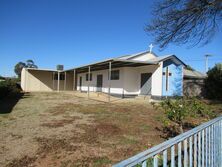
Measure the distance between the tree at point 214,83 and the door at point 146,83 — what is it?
604 cm

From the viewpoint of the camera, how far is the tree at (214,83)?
62.1ft

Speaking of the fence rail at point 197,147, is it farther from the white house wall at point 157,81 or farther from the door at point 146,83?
the door at point 146,83

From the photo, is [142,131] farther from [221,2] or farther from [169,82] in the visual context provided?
[169,82]

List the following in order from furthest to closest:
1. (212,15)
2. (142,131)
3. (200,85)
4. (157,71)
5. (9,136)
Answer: (200,85)
(157,71)
(212,15)
(142,131)
(9,136)

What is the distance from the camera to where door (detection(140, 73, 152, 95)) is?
18359 millimetres

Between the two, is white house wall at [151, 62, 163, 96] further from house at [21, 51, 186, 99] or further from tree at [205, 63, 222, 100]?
tree at [205, 63, 222, 100]

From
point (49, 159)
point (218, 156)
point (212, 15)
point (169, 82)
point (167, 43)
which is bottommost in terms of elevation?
point (49, 159)

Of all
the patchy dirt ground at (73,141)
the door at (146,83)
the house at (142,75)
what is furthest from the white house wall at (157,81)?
the patchy dirt ground at (73,141)

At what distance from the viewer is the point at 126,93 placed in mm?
19344

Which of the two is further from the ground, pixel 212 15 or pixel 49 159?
pixel 212 15

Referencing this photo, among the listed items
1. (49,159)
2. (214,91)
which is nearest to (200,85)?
(214,91)

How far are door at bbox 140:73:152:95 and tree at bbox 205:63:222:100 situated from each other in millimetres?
6045

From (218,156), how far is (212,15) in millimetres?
7061

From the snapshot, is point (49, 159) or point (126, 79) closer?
point (49, 159)
